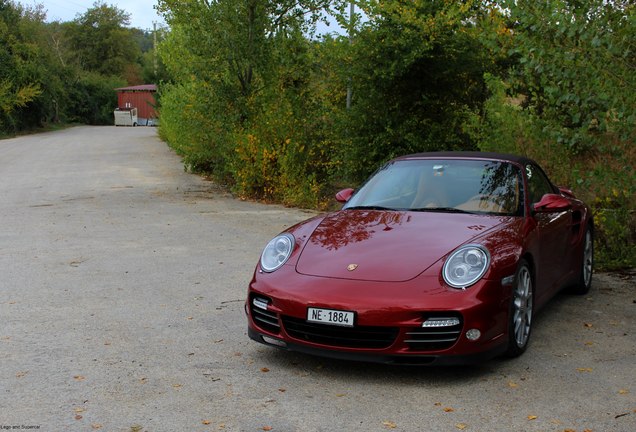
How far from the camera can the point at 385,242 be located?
17.0ft

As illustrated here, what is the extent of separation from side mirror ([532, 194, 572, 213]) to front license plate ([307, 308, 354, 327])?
199cm

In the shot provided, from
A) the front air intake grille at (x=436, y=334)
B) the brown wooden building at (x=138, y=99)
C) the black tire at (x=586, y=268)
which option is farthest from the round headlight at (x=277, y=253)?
the brown wooden building at (x=138, y=99)

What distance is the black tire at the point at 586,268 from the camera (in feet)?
23.5

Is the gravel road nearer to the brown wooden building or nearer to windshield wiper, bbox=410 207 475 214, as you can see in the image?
windshield wiper, bbox=410 207 475 214

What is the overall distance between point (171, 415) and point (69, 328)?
2192mm

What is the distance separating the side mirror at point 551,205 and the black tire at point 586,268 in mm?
1615

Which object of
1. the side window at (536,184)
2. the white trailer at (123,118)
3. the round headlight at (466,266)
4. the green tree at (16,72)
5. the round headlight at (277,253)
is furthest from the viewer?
the white trailer at (123,118)

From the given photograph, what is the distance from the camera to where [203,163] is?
2111cm

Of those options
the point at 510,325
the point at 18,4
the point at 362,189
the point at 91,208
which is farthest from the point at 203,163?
the point at 18,4

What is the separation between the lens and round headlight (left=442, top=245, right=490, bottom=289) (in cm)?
471

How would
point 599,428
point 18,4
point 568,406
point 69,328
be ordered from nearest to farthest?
point 599,428 < point 568,406 < point 69,328 < point 18,4

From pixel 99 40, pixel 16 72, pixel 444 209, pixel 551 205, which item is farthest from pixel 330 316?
pixel 99 40

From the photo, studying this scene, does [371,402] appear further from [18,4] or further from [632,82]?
[18,4]

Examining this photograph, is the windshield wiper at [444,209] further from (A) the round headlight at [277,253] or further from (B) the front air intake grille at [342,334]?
(B) the front air intake grille at [342,334]
